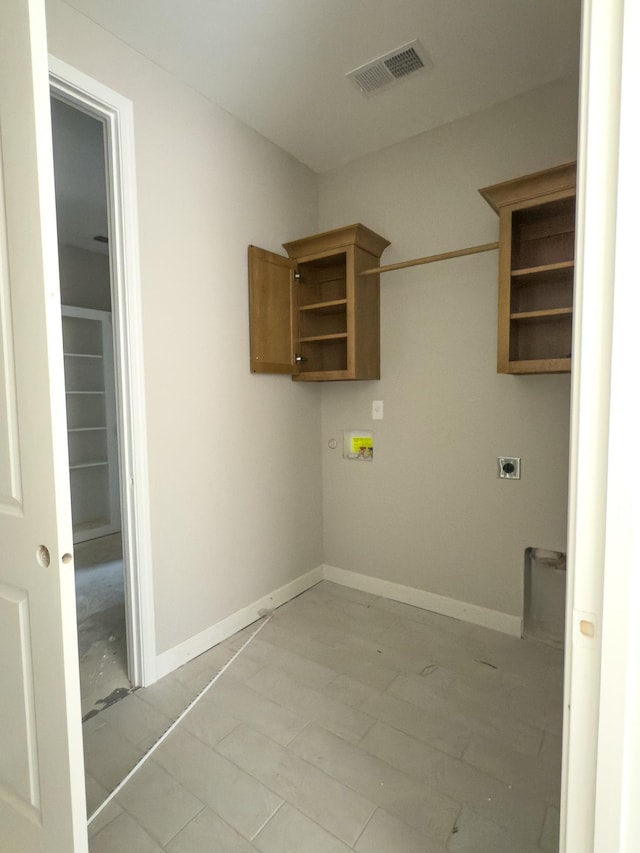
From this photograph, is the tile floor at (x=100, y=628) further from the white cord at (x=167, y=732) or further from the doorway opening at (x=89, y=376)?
the white cord at (x=167, y=732)

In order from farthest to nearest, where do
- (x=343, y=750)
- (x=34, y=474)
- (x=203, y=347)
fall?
(x=203, y=347)
(x=343, y=750)
(x=34, y=474)

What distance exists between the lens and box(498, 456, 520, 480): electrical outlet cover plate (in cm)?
238

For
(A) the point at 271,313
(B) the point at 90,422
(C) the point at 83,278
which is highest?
(C) the point at 83,278

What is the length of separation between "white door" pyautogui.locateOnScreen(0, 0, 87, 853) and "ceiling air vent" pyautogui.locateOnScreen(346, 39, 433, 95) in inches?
61.4

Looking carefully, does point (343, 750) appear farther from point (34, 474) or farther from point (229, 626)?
point (34, 474)

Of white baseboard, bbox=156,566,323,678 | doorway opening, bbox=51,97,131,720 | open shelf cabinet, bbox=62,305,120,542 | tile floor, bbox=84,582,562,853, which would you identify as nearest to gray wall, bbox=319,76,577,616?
white baseboard, bbox=156,566,323,678

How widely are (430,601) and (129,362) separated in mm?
2188

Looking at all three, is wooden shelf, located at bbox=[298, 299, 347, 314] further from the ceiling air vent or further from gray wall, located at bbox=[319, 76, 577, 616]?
the ceiling air vent

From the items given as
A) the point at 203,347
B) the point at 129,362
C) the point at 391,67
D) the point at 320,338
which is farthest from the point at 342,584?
the point at 391,67

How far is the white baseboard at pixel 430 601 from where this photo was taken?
2.45m

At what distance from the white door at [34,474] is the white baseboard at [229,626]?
3.13ft

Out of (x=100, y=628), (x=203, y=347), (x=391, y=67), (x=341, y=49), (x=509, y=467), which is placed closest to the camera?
(x=341, y=49)

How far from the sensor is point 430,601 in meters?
2.70

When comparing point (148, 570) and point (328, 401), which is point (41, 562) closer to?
point (148, 570)
